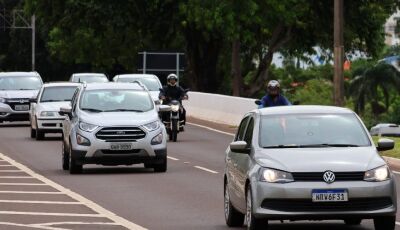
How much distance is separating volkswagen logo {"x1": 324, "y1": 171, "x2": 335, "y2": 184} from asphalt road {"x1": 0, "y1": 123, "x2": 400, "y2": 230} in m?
1.66

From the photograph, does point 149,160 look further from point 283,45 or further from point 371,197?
point 283,45

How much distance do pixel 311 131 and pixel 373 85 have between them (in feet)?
203

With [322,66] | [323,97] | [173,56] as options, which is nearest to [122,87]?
[173,56]

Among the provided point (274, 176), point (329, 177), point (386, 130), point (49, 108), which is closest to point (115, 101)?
point (49, 108)

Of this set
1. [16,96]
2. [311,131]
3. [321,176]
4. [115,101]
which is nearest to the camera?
[321,176]

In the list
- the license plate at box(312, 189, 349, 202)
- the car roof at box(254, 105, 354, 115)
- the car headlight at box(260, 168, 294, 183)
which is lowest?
the license plate at box(312, 189, 349, 202)

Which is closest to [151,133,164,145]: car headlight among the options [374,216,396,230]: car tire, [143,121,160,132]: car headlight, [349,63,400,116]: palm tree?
[143,121,160,132]: car headlight

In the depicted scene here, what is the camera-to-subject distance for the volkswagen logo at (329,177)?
47.9 feet

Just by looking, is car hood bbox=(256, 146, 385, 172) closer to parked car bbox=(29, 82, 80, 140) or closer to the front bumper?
the front bumper

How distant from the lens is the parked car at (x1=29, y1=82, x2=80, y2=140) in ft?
132

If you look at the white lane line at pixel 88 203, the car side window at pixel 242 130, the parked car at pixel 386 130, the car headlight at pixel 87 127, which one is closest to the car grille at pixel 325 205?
the white lane line at pixel 88 203

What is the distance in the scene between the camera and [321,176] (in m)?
14.6

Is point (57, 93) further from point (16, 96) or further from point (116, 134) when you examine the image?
point (116, 134)

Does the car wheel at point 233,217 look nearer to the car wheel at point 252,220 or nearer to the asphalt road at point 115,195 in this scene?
the asphalt road at point 115,195
